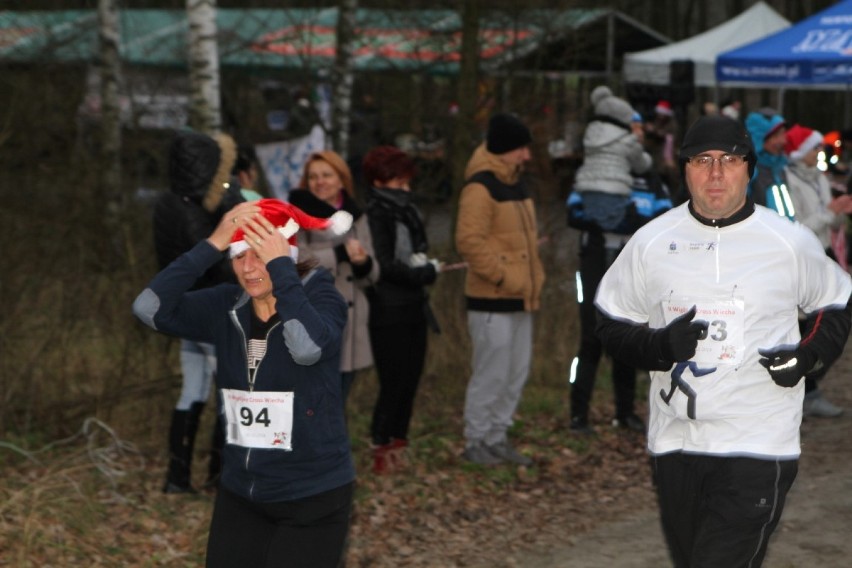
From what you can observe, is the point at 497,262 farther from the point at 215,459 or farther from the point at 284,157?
the point at 284,157

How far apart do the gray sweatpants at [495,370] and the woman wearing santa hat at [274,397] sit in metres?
3.80

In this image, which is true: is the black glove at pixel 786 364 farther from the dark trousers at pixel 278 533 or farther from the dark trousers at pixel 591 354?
the dark trousers at pixel 591 354

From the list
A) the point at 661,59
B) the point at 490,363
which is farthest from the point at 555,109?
the point at 661,59

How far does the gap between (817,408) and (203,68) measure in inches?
204

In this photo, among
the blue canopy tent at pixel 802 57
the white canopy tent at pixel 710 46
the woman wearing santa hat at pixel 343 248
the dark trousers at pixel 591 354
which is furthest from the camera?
the white canopy tent at pixel 710 46

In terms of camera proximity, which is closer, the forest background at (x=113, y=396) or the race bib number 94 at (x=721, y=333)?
the race bib number 94 at (x=721, y=333)

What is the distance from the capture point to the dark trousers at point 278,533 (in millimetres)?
4418

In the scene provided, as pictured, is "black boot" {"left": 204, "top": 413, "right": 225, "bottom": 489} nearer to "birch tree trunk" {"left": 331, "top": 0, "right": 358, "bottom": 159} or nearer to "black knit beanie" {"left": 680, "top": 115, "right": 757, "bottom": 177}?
"black knit beanie" {"left": 680, "top": 115, "right": 757, "bottom": 177}

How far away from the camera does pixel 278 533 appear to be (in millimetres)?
4477

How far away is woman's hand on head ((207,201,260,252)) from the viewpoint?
4.52 m

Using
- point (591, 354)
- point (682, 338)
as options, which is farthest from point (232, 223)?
point (591, 354)

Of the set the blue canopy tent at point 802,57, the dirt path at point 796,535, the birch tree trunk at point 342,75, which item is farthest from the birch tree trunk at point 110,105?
the blue canopy tent at point 802,57

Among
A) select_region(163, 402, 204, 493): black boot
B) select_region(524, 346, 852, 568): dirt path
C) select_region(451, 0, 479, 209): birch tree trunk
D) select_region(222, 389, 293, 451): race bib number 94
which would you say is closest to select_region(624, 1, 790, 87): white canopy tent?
select_region(451, 0, 479, 209): birch tree trunk

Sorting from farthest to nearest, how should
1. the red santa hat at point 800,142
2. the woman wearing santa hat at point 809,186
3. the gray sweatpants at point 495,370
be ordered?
1. the red santa hat at point 800,142
2. the woman wearing santa hat at point 809,186
3. the gray sweatpants at point 495,370
